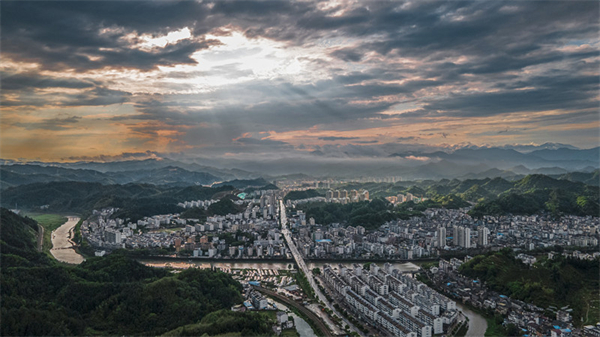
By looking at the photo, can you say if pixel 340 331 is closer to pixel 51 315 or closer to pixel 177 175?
pixel 51 315

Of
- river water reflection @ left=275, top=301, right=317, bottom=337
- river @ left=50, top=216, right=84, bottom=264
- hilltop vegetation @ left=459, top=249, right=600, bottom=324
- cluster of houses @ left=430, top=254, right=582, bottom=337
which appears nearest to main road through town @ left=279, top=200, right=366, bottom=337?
river water reflection @ left=275, top=301, right=317, bottom=337

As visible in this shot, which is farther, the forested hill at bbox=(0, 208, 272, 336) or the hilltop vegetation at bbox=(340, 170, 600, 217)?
the hilltop vegetation at bbox=(340, 170, 600, 217)

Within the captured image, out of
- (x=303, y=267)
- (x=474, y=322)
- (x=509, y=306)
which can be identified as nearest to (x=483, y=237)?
(x=509, y=306)

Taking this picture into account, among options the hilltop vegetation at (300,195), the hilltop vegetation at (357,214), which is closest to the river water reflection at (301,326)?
the hilltop vegetation at (357,214)

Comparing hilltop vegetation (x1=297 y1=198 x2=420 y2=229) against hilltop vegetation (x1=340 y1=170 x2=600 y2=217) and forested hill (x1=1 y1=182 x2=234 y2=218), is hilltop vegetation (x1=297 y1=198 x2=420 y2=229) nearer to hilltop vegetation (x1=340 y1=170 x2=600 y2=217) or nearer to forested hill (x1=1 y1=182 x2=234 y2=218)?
hilltop vegetation (x1=340 y1=170 x2=600 y2=217)

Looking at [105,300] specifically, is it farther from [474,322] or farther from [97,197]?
[97,197]

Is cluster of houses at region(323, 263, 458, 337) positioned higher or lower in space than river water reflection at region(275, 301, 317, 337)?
higher
